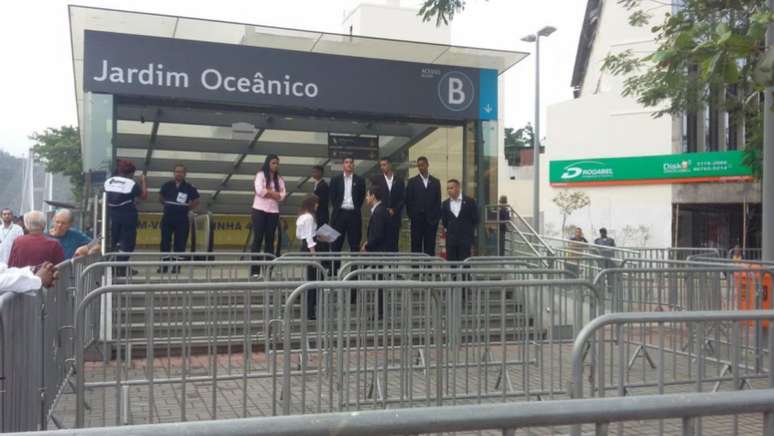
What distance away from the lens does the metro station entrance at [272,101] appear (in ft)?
37.1

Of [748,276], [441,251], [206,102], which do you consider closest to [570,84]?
[441,251]

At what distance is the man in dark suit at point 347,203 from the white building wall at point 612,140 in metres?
24.7

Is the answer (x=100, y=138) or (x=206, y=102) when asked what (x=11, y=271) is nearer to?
(x=100, y=138)

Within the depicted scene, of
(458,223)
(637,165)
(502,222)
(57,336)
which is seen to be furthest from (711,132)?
(57,336)

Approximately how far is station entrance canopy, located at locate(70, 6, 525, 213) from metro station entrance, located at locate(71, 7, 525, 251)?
0.06 ft

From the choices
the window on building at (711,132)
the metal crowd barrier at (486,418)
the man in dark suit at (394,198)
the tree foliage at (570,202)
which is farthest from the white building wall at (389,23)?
the metal crowd barrier at (486,418)

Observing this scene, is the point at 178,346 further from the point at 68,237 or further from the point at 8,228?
the point at 8,228

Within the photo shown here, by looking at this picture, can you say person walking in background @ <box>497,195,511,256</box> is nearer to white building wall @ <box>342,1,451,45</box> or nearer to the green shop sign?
the green shop sign

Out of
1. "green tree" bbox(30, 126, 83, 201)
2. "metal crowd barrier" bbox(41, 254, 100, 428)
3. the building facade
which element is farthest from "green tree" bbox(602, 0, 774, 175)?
"green tree" bbox(30, 126, 83, 201)

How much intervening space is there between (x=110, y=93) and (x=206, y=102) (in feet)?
5.03

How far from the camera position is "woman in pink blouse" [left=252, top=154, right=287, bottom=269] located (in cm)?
1142

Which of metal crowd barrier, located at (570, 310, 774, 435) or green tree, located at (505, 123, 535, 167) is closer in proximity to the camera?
metal crowd barrier, located at (570, 310, 774, 435)

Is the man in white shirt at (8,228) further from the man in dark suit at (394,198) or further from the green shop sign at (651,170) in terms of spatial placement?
the green shop sign at (651,170)

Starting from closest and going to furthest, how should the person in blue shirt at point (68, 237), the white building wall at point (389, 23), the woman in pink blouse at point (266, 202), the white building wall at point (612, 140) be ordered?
the person in blue shirt at point (68, 237), the woman in pink blouse at point (266, 202), the white building wall at point (612, 140), the white building wall at point (389, 23)
